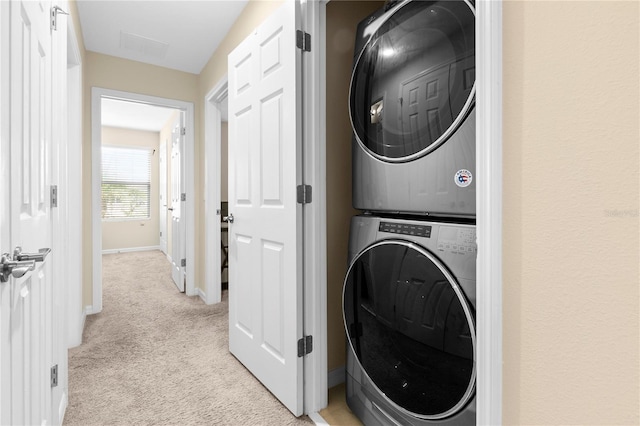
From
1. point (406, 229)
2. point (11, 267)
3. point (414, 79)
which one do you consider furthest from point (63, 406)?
point (414, 79)

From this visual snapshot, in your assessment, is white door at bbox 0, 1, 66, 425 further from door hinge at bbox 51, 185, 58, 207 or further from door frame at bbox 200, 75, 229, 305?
door frame at bbox 200, 75, 229, 305

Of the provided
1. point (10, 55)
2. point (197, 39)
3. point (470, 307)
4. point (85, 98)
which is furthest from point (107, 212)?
point (470, 307)

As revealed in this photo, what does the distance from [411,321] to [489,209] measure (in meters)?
0.58

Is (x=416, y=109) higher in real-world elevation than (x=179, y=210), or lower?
higher

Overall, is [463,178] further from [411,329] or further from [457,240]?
[411,329]

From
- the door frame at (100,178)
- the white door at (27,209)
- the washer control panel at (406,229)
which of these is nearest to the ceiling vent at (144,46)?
the door frame at (100,178)

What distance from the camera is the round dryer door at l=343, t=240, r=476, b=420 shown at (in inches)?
40.6

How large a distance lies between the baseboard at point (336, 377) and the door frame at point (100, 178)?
88.3 inches

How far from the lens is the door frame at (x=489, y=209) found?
743mm

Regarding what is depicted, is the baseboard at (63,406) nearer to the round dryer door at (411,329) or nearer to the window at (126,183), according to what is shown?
the round dryer door at (411,329)

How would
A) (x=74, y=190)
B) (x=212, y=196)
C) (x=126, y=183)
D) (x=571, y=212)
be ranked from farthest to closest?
(x=126, y=183), (x=212, y=196), (x=74, y=190), (x=571, y=212)

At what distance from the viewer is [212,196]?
3.30m

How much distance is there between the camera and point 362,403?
147 centimetres

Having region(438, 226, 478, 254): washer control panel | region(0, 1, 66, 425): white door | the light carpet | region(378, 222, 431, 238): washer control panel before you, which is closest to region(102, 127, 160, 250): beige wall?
the light carpet
